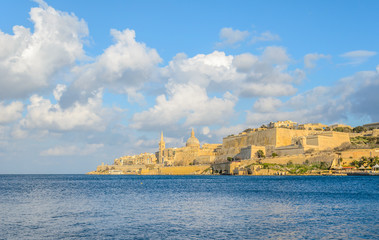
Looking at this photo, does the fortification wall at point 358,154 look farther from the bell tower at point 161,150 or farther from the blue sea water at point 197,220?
the bell tower at point 161,150

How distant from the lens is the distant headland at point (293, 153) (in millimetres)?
66625

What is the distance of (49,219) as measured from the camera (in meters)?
18.5

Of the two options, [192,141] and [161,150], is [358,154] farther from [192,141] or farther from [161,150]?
[161,150]

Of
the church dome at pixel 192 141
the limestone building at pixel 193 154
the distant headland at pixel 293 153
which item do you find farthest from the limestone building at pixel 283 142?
the church dome at pixel 192 141

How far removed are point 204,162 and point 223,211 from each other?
87.2 m

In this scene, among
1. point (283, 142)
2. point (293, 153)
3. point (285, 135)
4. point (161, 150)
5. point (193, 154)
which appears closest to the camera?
point (293, 153)

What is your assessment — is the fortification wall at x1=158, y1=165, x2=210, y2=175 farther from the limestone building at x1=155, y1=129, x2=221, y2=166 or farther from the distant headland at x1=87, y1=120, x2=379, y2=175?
the limestone building at x1=155, y1=129, x2=221, y2=166

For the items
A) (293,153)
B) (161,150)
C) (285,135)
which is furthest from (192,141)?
(293,153)

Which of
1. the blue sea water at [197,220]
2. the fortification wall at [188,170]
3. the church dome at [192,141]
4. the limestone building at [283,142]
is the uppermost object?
the church dome at [192,141]

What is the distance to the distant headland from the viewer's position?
66625 mm

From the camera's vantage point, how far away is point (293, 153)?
7719 centimetres

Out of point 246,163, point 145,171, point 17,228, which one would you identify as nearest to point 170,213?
point 17,228

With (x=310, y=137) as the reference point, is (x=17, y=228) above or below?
below

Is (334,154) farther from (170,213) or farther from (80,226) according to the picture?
(80,226)
